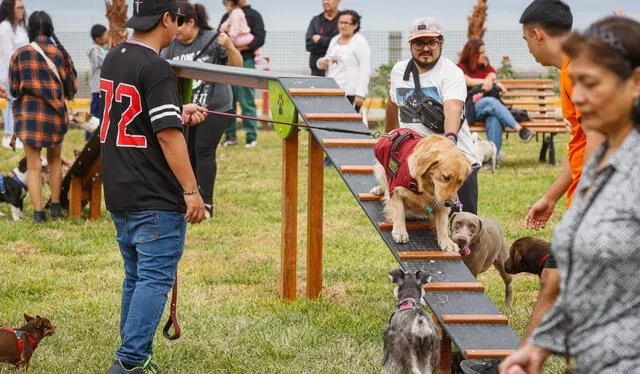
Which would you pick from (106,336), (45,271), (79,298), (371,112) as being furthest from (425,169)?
(371,112)

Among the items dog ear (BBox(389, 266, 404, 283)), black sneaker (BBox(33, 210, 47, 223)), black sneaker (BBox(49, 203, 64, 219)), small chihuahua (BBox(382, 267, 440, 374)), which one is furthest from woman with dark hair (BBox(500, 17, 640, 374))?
black sneaker (BBox(49, 203, 64, 219))

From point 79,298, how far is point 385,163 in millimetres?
2839

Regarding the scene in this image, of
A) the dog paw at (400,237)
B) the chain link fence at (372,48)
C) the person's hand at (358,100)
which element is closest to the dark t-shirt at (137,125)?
the dog paw at (400,237)

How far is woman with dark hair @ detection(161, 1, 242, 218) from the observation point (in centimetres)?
1002

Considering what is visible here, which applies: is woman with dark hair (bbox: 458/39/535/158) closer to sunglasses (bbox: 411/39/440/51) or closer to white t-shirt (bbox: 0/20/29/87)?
white t-shirt (bbox: 0/20/29/87)

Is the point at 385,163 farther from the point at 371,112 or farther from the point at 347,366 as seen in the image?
the point at 371,112

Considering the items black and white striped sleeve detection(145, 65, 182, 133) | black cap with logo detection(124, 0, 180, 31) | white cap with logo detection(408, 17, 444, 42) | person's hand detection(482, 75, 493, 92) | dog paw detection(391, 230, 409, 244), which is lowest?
person's hand detection(482, 75, 493, 92)

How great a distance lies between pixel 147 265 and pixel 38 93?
5.85 meters

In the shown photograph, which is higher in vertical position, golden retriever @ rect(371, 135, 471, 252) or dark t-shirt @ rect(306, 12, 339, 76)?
golden retriever @ rect(371, 135, 471, 252)

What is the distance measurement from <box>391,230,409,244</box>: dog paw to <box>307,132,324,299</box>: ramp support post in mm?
1377

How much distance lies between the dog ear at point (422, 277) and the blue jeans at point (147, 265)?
4.29 ft

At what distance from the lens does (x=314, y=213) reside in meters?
7.30

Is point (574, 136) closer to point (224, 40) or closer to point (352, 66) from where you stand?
point (224, 40)

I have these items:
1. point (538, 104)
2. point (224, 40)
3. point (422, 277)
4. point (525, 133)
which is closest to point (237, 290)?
point (422, 277)
